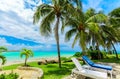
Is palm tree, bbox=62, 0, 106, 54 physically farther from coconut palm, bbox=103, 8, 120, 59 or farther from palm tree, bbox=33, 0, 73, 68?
coconut palm, bbox=103, 8, 120, 59

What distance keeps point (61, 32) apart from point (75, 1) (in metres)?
2.86

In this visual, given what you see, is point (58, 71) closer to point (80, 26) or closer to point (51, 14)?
point (51, 14)

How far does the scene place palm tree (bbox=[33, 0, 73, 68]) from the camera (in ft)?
49.8

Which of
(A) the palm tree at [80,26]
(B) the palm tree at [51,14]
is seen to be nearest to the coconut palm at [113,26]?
(A) the palm tree at [80,26]

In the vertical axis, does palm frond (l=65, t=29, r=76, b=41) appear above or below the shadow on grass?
above

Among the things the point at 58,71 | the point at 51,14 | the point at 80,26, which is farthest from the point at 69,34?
the point at 58,71

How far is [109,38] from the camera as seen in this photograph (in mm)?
24891

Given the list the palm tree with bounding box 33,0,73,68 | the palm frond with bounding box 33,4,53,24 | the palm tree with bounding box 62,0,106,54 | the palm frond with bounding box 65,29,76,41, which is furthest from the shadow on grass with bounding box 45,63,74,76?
the palm frond with bounding box 65,29,76,41

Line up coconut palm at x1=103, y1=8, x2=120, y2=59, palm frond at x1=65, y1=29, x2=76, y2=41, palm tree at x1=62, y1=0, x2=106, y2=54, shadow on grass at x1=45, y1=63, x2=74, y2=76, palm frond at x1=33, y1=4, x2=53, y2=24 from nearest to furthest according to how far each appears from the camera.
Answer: shadow on grass at x1=45, y1=63, x2=74, y2=76 < palm frond at x1=33, y1=4, x2=53, y2=24 < palm tree at x1=62, y1=0, x2=106, y2=54 < palm frond at x1=65, y1=29, x2=76, y2=41 < coconut palm at x1=103, y1=8, x2=120, y2=59

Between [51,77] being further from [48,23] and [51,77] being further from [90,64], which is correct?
[48,23]

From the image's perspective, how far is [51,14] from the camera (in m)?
15.6

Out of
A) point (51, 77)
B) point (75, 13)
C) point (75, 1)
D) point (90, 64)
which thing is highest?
point (75, 1)

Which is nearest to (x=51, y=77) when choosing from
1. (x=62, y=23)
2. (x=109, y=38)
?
(x=62, y=23)

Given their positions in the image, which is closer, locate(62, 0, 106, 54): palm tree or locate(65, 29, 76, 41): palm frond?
locate(62, 0, 106, 54): palm tree
